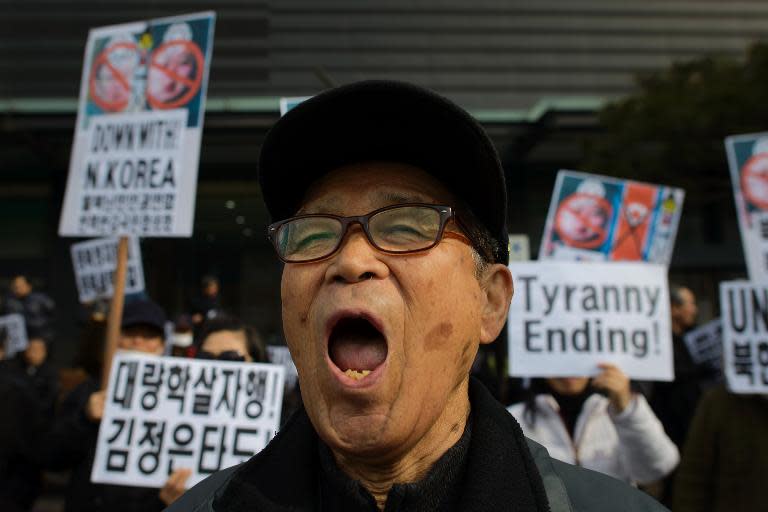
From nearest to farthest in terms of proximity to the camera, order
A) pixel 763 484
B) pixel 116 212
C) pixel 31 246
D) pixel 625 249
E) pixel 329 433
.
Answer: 1. pixel 329 433
2. pixel 763 484
3. pixel 116 212
4. pixel 625 249
5. pixel 31 246

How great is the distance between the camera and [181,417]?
291 centimetres

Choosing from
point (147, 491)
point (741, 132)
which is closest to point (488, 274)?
point (147, 491)

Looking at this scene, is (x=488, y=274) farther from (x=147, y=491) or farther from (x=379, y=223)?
(x=147, y=491)

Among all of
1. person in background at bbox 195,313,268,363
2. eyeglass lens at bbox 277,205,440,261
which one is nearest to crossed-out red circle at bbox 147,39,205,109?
person in background at bbox 195,313,268,363

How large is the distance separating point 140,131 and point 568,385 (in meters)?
2.76

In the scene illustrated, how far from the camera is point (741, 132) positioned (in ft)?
40.0

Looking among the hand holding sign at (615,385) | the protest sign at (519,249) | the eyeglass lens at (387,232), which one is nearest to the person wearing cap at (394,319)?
the eyeglass lens at (387,232)

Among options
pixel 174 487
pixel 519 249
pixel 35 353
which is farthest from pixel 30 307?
pixel 174 487

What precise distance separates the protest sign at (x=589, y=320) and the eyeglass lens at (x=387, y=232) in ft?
7.56

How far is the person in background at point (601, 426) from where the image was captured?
9.72ft

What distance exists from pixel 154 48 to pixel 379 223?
3.45 m

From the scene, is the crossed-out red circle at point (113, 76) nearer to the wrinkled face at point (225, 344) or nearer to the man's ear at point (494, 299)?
the wrinkled face at point (225, 344)

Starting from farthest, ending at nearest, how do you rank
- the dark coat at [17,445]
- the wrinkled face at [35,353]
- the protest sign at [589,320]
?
1. the wrinkled face at [35,353]
2. the dark coat at [17,445]
3. the protest sign at [589,320]

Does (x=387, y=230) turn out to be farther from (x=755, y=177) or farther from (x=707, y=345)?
(x=707, y=345)
